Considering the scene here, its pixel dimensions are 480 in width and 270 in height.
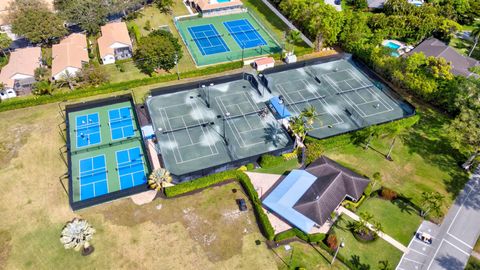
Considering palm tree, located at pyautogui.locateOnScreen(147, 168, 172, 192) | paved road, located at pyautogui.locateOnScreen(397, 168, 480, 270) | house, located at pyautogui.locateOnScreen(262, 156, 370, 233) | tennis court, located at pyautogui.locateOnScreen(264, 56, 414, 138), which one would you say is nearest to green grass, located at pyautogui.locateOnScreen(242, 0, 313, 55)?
tennis court, located at pyautogui.locateOnScreen(264, 56, 414, 138)

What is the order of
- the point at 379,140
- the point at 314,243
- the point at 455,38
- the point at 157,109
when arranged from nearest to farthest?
the point at 314,243 → the point at 379,140 → the point at 157,109 → the point at 455,38

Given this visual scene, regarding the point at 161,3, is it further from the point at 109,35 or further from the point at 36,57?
the point at 36,57

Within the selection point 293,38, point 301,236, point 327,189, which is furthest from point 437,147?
point 293,38

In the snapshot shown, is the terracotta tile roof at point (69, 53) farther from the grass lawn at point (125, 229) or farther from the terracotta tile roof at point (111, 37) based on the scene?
the grass lawn at point (125, 229)

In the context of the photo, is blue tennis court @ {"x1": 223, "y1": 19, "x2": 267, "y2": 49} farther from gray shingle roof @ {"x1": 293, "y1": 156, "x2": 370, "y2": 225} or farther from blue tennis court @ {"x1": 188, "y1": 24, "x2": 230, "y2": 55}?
gray shingle roof @ {"x1": 293, "y1": 156, "x2": 370, "y2": 225}

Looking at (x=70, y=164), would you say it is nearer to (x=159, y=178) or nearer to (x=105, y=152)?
(x=105, y=152)

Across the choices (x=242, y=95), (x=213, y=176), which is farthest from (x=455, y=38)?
(x=213, y=176)
